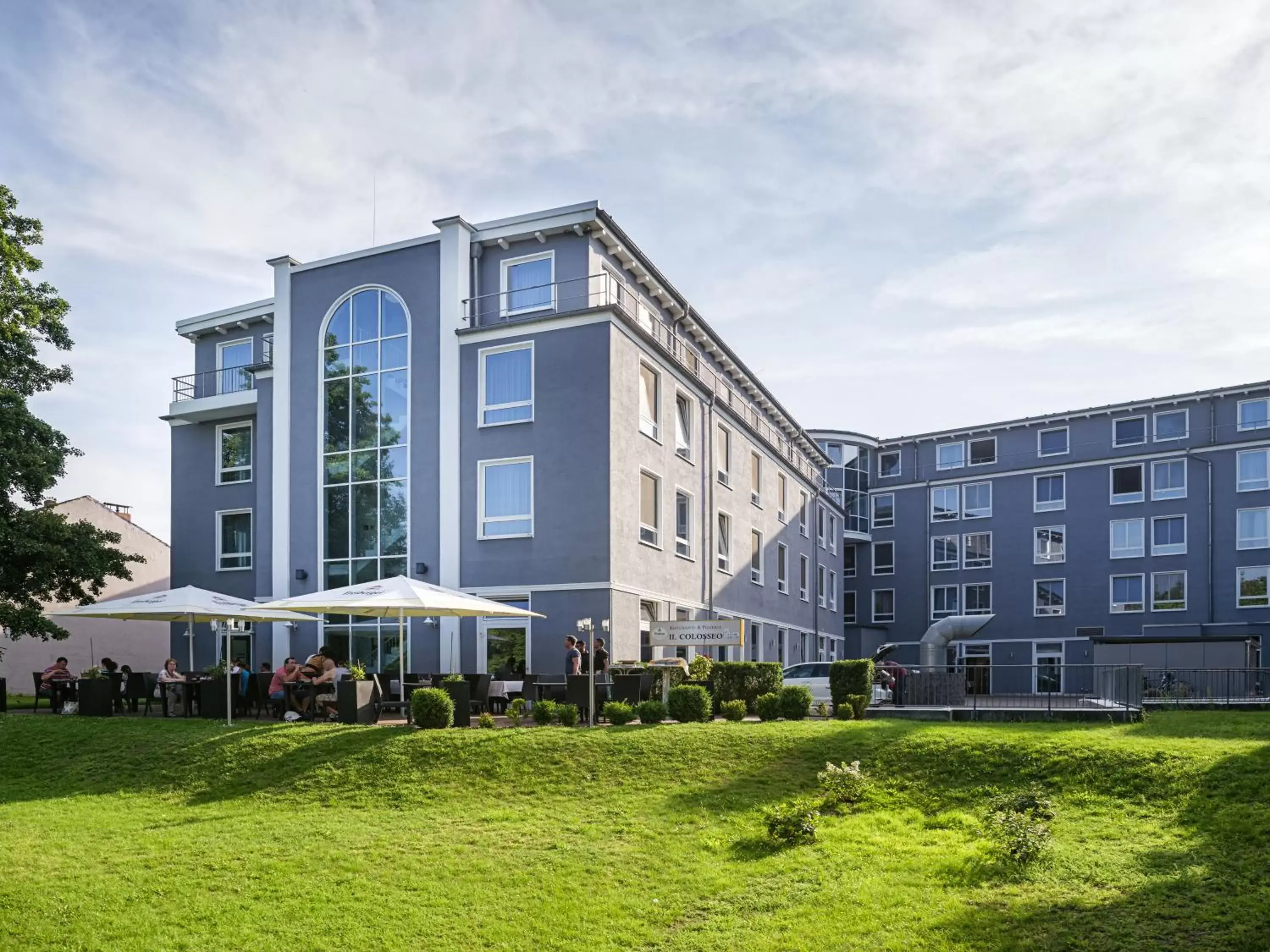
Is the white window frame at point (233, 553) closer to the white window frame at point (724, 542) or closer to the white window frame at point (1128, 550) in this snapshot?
the white window frame at point (724, 542)

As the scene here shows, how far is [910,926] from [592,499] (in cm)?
1519

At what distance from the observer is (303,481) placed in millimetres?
26672

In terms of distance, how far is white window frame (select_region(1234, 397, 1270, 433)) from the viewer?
43.3 metres

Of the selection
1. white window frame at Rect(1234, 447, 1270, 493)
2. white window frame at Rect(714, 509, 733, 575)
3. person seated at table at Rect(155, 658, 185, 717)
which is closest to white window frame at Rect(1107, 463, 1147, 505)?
white window frame at Rect(1234, 447, 1270, 493)

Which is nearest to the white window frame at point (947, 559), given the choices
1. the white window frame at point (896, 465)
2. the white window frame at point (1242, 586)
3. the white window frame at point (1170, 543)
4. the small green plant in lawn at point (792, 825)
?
the white window frame at point (896, 465)

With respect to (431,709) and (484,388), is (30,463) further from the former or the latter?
(431,709)

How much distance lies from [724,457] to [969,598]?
22.9 m

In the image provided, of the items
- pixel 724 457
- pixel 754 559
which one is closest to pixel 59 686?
pixel 724 457

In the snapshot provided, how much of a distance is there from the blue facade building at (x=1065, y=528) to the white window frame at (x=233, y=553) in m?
29.8

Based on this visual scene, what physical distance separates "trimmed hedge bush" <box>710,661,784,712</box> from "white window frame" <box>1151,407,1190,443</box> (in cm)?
3431

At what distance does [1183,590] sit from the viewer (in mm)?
44062

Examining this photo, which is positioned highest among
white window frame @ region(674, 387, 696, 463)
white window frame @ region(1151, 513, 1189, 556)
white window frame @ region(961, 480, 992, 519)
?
white window frame @ region(674, 387, 696, 463)

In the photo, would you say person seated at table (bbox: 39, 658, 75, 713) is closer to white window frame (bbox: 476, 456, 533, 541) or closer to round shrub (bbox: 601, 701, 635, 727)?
white window frame (bbox: 476, 456, 533, 541)

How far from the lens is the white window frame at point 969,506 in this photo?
4981cm
